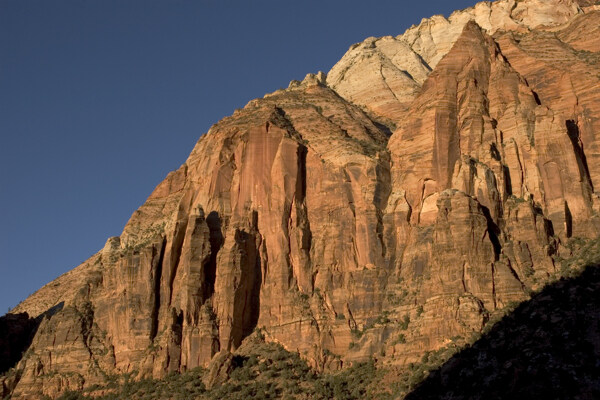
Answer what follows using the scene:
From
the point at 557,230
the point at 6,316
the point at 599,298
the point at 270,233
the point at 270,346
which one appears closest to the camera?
the point at 599,298

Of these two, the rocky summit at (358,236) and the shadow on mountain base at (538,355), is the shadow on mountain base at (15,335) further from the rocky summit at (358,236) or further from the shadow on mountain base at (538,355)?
the shadow on mountain base at (538,355)

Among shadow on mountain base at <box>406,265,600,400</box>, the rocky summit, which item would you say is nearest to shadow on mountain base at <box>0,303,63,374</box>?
the rocky summit

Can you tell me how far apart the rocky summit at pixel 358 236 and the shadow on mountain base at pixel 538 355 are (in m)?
4.69

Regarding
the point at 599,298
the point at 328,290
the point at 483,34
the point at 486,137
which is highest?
the point at 483,34

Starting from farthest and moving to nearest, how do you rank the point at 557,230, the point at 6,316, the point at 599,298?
the point at 6,316 → the point at 557,230 → the point at 599,298

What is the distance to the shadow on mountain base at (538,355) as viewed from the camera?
6900 centimetres

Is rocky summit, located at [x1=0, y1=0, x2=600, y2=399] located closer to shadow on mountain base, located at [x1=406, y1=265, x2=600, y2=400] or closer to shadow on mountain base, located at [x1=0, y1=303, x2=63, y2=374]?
shadow on mountain base, located at [x1=0, y1=303, x2=63, y2=374]

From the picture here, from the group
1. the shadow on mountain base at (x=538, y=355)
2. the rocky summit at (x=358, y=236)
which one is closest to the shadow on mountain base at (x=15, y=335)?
the rocky summit at (x=358, y=236)

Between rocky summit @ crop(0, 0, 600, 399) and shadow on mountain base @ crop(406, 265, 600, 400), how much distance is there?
4686 mm

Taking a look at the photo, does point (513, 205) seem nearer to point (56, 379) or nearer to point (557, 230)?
point (557, 230)

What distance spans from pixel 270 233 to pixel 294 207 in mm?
4100

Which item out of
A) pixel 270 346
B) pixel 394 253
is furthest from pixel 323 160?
pixel 270 346

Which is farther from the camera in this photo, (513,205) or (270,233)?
(270,233)

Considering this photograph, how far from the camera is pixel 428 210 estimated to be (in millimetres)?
102750
